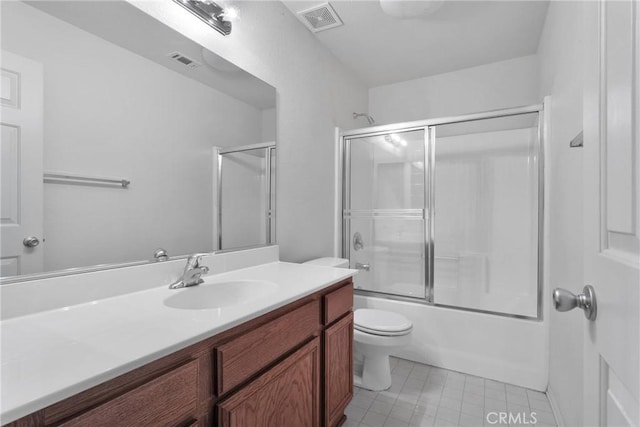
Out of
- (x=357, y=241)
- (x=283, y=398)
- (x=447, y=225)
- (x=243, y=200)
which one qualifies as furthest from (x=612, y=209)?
(x=447, y=225)

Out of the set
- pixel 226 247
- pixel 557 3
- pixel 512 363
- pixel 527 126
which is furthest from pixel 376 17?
pixel 512 363

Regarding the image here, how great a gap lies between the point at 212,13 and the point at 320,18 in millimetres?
931

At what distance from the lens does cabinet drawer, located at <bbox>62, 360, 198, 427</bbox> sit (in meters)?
0.60

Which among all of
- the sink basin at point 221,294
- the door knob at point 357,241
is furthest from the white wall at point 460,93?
the sink basin at point 221,294

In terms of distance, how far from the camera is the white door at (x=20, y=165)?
2.82 feet

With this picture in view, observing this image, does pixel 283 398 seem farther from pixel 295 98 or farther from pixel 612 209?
pixel 295 98

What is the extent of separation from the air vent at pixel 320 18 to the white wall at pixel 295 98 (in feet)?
0.19

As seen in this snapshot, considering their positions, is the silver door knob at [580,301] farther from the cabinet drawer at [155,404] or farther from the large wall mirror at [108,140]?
the large wall mirror at [108,140]

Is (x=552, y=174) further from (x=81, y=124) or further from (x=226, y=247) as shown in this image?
(x=81, y=124)

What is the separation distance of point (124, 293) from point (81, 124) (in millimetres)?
594

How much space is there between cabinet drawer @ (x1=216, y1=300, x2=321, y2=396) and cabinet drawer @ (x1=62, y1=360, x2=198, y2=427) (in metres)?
0.09

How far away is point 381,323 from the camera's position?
195 centimetres

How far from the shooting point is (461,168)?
294cm

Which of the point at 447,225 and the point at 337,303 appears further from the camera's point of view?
the point at 447,225
